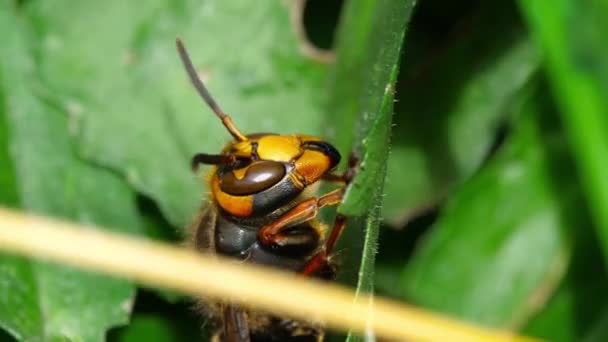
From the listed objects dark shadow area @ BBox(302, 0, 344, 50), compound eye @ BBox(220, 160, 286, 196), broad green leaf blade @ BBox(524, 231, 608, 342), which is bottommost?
broad green leaf blade @ BBox(524, 231, 608, 342)

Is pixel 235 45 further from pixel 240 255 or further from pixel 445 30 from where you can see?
pixel 240 255

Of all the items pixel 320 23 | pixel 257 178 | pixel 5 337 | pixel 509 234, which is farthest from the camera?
pixel 320 23

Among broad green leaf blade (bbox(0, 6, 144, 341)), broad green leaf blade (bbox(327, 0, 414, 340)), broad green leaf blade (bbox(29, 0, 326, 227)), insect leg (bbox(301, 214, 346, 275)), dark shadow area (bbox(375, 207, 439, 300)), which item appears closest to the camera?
broad green leaf blade (bbox(327, 0, 414, 340))

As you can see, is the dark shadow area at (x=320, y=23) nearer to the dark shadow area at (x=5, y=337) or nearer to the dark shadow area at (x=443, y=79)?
the dark shadow area at (x=443, y=79)

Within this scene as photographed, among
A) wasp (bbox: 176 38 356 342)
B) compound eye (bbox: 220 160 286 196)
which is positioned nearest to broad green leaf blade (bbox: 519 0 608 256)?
wasp (bbox: 176 38 356 342)

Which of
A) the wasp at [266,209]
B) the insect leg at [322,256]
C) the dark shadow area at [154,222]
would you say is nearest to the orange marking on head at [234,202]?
the wasp at [266,209]

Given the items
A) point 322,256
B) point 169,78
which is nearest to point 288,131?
point 169,78

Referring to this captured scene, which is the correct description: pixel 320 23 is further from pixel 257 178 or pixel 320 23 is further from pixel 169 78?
pixel 257 178

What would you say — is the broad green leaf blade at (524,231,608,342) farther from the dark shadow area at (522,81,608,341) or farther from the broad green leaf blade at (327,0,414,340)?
the broad green leaf blade at (327,0,414,340)
